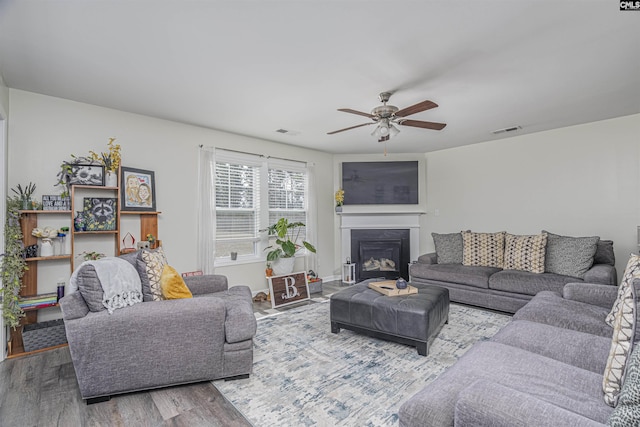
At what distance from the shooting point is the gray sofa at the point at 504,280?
3457mm

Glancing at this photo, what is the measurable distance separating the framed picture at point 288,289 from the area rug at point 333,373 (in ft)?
2.20

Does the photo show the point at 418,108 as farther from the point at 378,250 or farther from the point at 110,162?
the point at 378,250

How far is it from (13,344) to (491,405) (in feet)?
13.0

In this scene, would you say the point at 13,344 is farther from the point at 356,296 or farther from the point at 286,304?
the point at 356,296

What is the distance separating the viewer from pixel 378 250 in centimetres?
582

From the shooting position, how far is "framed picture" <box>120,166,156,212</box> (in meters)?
3.44

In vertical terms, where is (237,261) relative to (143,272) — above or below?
below

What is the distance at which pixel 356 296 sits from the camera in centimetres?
308

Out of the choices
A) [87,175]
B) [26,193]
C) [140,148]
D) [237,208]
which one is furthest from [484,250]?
[26,193]

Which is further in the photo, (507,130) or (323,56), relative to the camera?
(507,130)

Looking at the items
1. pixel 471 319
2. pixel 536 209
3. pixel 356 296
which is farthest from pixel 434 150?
pixel 356 296

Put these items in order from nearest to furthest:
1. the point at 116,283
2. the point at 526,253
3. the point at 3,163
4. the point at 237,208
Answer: the point at 116,283 → the point at 3,163 → the point at 526,253 → the point at 237,208

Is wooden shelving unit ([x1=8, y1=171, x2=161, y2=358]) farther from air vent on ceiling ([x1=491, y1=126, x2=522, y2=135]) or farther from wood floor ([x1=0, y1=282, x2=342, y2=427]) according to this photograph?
air vent on ceiling ([x1=491, y1=126, x2=522, y2=135])

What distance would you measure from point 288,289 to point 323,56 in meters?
3.08
